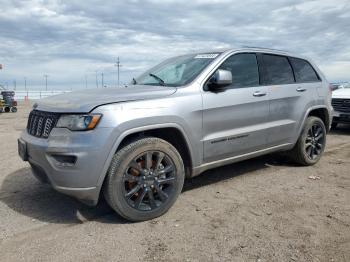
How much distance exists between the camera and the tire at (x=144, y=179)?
10.9 feet

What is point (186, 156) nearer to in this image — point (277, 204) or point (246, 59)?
point (277, 204)

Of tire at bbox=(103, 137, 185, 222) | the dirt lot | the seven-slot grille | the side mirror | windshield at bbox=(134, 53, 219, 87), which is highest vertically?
windshield at bbox=(134, 53, 219, 87)

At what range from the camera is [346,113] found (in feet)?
30.9

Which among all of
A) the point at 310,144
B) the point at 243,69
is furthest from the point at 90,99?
the point at 310,144

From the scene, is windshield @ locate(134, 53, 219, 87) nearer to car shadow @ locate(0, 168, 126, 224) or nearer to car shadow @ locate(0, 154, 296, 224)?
car shadow @ locate(0, 154, 296, 224)

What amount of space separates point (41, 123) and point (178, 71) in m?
1.79

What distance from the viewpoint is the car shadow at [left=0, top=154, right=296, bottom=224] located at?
145 inches

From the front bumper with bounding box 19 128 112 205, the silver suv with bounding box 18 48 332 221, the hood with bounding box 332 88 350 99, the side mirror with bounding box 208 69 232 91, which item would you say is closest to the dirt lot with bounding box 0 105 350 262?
the silver suv with bounding box 18 48 332 221

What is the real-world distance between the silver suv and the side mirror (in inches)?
0.5

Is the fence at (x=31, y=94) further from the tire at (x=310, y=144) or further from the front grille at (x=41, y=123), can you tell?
the front grille at (x=41, y=123)

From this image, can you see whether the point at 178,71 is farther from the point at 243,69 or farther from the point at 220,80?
the point at 243,69

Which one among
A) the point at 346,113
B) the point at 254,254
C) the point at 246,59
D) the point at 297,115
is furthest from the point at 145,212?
the point at 346,113

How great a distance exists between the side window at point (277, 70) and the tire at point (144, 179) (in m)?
1.99

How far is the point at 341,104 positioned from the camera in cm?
956
